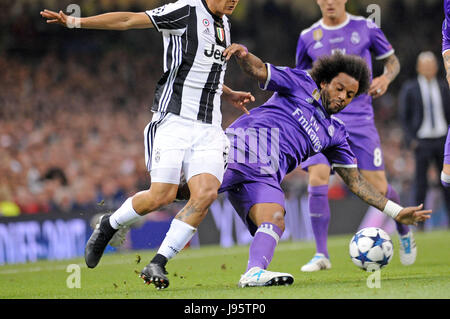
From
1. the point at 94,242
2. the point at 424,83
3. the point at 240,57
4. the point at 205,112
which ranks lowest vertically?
the point at 94,242

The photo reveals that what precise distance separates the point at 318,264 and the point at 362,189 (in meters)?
1.16

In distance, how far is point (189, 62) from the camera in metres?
5.38

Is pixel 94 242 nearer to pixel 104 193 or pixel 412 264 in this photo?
pixel 412 264

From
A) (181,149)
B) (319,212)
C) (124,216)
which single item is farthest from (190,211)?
(319,212)

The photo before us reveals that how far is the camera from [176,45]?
537 cm

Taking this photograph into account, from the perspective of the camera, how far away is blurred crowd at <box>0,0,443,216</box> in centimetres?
1262

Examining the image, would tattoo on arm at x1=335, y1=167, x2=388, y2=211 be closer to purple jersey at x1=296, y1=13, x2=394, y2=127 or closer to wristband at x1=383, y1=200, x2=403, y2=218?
wristband at x1=383, y1=200, x2=403, y2=218

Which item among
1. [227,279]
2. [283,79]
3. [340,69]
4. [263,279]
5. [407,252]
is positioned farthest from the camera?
[407,252]

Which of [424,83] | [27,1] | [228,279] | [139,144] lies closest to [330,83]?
[228,279]

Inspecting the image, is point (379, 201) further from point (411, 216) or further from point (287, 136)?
point (287, 136)

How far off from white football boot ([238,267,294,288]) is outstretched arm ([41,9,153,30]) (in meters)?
1.82

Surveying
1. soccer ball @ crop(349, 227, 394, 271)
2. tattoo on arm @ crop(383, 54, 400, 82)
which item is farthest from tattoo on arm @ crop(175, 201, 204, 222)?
tattoo on arm @ crop(383, 54, 400, 82)

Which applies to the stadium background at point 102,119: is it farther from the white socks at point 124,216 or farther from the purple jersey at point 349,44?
the white socks at point 124,216
